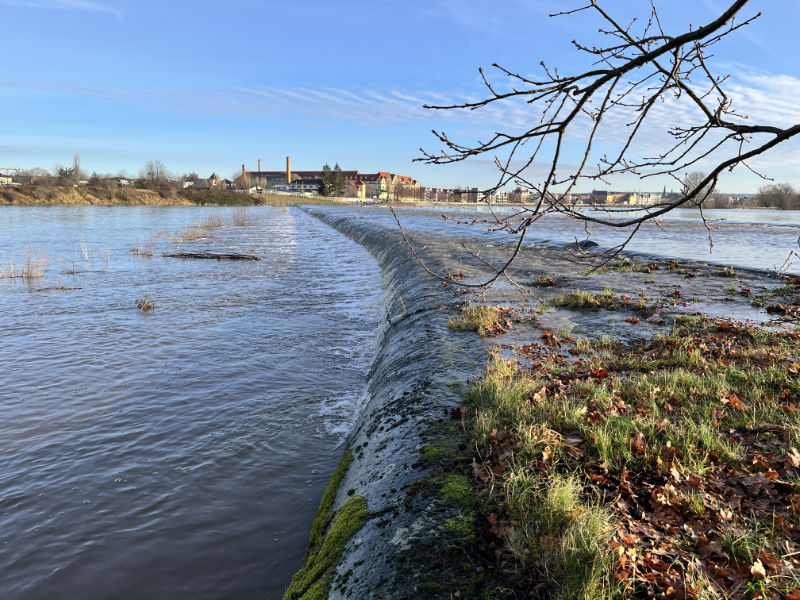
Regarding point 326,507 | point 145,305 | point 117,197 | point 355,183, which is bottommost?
point 326,507

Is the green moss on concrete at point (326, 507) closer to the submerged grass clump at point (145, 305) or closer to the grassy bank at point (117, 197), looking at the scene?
the submerged grass clump at point (145, 305)

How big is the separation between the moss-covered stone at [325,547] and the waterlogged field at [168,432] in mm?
323

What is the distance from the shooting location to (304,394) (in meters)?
8.53

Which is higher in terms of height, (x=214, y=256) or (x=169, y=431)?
(x=214, y=256)

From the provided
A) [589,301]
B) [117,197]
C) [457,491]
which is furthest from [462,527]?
[117,197]

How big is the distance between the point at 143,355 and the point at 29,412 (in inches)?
112

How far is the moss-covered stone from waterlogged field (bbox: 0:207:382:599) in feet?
1.06

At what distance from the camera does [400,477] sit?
439 cm

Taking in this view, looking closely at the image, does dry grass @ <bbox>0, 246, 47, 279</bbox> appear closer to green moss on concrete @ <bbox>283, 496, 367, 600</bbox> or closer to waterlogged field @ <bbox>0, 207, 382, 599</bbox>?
waterlogged field @ <bbox>0, 207, 382, 599</bbox>

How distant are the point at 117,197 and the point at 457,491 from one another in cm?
10369

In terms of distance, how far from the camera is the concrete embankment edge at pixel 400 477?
337 centimetres

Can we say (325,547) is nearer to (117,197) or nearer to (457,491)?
(457,491)

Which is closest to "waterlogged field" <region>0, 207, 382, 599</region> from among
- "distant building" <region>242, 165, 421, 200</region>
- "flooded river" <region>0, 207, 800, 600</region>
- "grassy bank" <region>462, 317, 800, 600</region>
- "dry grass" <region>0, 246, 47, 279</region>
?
"flooded river" <region>0, 207, 800, 600</region>

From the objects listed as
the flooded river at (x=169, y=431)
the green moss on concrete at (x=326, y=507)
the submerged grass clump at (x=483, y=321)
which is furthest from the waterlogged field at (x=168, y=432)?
the submerged grass clump at (x=483, y=321)
